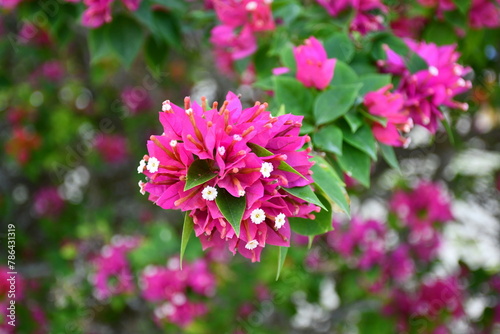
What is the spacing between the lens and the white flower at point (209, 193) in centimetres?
67

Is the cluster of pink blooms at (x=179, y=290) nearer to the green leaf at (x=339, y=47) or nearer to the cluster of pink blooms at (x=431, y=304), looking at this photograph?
the cluster of pink blooms at (x=431, y=304)

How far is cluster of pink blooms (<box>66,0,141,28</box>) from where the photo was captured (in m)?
1.26

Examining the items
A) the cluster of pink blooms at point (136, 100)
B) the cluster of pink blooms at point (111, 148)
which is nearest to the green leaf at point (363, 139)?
the cluster of pink blooms at point (136, 100)

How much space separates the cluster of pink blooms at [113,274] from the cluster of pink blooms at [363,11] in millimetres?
1260

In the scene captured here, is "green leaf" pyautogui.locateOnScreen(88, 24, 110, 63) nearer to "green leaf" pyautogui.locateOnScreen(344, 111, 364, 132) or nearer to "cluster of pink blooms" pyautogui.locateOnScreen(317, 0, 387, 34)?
"cluster of pink blooms" pyautogui.locateOnScreen(317, 0, 387, 34)

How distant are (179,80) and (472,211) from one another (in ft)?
6.04

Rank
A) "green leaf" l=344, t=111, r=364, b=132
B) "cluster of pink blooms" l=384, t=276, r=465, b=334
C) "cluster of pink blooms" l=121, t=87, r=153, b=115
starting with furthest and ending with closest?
"cluster of pink blooms" l=121, t=87, r=153, b=115, "cluster of pink blooms" l=384, t=276, r=465, b=334, "green leaf" l=344, t=111, r=364, b=132

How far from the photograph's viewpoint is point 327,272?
2.56 metres

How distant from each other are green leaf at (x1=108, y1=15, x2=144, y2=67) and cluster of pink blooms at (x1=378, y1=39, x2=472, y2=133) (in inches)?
27.6

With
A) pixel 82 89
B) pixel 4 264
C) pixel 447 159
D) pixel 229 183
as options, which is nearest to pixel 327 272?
pixel 447 159

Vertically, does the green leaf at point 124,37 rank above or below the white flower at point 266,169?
below

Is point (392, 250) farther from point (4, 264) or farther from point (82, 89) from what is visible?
point (82, 89)

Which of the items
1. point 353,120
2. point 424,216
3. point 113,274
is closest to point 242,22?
point 353,120

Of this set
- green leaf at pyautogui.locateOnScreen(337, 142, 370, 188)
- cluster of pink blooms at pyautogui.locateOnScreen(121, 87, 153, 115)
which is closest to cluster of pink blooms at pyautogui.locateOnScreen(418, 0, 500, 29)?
green leaf at pyautogui.locateOnScreen(337, 142, 370, 188)
